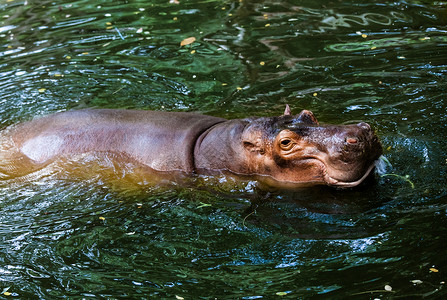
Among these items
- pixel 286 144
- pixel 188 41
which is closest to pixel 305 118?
pixel 286 144

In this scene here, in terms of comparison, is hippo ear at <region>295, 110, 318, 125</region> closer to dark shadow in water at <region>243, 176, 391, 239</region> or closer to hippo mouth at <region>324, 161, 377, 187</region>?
hippo mouth at <region>324, 161, 377, 187</region>

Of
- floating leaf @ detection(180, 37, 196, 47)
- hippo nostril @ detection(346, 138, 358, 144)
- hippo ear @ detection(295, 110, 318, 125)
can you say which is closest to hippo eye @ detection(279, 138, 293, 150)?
hippo ear @ detection(295, 110, 318, 125)

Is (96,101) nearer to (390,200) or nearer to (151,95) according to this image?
(151,95)

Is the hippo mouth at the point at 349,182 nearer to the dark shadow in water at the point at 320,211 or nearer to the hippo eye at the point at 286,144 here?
the dark shadow in water at the point at 320,211

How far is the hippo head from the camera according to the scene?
5.73 metres

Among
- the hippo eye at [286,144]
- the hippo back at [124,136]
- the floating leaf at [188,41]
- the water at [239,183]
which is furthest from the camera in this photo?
the floating leaf at [188,41]

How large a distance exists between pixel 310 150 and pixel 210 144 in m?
1.18

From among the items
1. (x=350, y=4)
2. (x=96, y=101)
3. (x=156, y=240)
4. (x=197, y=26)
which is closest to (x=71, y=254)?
(x=156, y=240)

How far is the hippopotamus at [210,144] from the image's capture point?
5.86 meters

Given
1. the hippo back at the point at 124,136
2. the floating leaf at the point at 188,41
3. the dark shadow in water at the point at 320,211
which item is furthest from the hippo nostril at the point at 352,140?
the floating leaf at the point at 188,41

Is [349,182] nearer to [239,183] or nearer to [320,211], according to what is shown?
[320,211]

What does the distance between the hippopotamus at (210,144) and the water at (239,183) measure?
8.5 inches

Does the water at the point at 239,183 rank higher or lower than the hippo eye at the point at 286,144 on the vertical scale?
lower

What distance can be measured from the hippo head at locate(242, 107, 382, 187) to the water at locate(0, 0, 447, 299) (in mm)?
199
